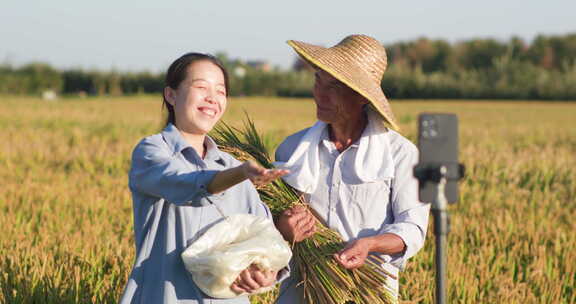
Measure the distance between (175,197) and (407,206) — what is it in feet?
3.06

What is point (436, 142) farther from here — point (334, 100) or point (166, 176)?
point (334, 100)

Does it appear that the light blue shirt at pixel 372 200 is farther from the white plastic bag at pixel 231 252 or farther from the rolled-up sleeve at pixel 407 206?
the white plastic bag at pixel 231 252

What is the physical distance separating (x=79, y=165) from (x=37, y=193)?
1.98 m

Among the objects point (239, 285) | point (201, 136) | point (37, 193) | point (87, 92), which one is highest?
point (201, 136)

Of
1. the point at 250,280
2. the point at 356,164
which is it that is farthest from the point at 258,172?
the point at 356,164

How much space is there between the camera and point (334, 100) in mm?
2564

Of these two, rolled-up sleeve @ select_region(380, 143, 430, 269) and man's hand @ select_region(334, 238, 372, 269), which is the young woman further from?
rolled-up sleeve @ select_region(380, 143, 430, 269)

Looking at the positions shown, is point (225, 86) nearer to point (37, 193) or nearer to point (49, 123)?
point (37, 193)

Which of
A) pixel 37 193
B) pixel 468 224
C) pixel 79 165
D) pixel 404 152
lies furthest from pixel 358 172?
pixel 79 165

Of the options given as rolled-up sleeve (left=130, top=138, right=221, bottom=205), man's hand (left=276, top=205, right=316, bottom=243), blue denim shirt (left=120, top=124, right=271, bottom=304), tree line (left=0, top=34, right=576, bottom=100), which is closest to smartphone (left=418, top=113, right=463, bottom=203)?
rolled-up sleeve (left=130, top=138, right=221, bottom=205)

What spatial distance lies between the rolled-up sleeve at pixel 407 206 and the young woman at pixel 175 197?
544 mm

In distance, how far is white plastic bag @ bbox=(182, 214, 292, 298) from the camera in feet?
6.59

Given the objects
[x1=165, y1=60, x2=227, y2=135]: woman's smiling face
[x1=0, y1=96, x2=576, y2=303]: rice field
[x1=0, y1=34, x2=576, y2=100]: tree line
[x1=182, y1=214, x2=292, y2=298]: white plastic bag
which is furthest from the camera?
[x1=0, y1=34, x2=576, y2=100]: tree line

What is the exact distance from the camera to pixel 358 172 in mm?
2498
